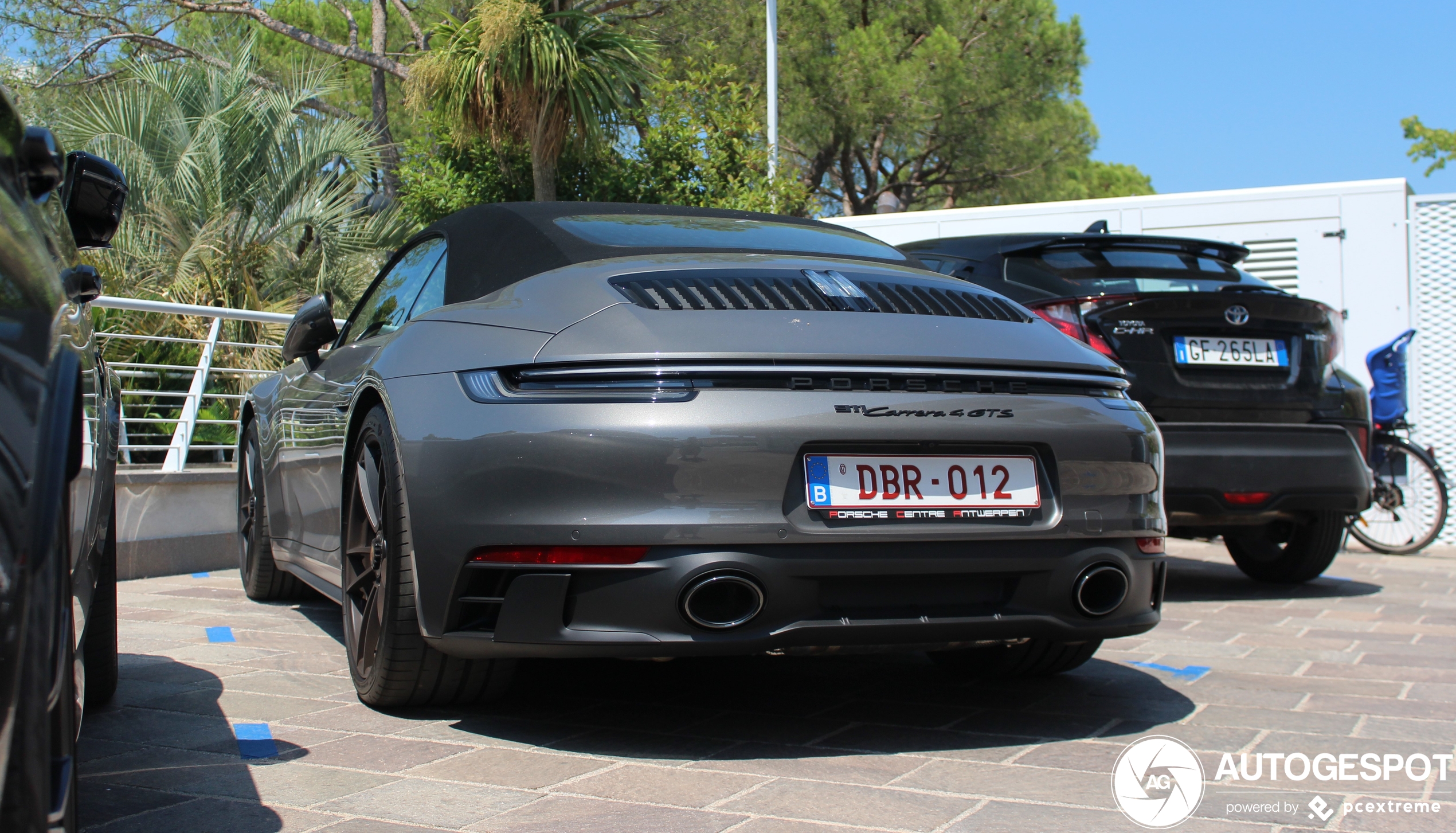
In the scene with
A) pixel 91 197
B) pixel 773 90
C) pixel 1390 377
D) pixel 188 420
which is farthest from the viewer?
pixel 773 90

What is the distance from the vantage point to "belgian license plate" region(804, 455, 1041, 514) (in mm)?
2652

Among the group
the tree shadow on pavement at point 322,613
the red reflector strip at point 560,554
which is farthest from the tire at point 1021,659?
the tree shadow on pavement at point 322,613

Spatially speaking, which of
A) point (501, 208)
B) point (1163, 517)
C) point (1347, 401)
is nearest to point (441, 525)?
point (501, 208)

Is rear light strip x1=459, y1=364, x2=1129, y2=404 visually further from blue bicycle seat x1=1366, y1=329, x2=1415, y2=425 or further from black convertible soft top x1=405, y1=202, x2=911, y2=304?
blue bicycle seat x1=1366, y1=329, x2=1415, y2=425

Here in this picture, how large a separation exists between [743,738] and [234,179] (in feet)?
44.1

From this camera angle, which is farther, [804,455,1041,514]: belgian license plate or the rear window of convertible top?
the rear window of convertible top

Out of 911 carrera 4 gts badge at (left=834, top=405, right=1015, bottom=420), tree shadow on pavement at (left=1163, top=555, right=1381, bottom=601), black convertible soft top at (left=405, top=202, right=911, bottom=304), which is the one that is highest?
black convertible soft top at (left=405, top=202, right=911, bottom=304)

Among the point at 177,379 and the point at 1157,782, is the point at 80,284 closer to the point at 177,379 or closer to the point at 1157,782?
the point at 1157,782

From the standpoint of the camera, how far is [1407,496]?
8516 millimetres

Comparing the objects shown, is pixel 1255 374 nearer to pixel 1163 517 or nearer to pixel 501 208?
pixel 1163 517

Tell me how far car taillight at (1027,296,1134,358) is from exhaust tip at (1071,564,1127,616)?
227cm

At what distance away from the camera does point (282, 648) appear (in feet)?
13.7

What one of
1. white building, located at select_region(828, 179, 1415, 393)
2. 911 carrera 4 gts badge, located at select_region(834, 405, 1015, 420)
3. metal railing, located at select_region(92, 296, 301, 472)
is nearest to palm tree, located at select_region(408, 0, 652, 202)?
metal railing, located at select_region(92, 296, 301, 472)

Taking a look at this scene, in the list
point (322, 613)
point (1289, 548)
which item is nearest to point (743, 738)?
point (322, 613)
